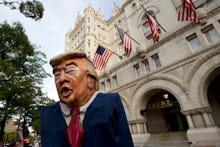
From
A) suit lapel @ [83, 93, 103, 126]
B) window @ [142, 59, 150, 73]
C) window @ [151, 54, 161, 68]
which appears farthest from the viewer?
window @ [142, 59, 150, 73]

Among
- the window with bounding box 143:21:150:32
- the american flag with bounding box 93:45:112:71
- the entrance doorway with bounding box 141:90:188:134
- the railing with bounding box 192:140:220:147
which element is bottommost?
the railing with bounding box 192:140:220:147

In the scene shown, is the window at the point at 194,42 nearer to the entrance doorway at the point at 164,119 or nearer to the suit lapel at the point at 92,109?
the entrance doorway at the point at 164,119

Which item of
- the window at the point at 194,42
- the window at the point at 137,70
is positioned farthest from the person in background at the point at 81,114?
the window at the point at 137,70

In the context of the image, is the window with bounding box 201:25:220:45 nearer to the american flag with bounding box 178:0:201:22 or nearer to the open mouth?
the american flag with bounding box 178:0:201:22

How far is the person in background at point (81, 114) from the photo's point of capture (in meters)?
1.58

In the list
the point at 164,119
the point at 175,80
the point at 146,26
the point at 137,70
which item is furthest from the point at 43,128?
the point at 146,26

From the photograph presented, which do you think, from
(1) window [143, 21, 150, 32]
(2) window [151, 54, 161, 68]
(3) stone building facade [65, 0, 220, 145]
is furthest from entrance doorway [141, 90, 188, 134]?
(1) window [143, 21, 150, 32]

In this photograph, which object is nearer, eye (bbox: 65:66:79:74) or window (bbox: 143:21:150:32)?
eye (bbox: 65:66:79:74)

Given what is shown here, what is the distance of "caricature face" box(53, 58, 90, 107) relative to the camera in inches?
68.6

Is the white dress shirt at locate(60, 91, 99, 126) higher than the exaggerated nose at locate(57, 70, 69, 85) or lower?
lower

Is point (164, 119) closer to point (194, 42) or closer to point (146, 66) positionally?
point (146, 66)

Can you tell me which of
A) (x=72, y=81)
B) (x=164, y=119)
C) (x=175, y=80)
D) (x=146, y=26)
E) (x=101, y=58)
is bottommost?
(x=164, y=119)

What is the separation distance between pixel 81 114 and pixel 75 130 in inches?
8.0

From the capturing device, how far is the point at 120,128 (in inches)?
66.2
